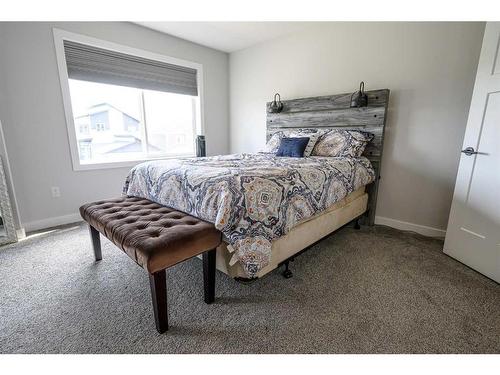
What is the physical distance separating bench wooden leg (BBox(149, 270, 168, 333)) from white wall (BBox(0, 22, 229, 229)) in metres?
2.21

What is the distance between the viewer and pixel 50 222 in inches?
104

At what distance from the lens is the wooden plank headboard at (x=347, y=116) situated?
8.37ft

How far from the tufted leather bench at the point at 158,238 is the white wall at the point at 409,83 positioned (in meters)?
2.21

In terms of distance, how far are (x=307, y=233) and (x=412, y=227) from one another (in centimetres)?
149

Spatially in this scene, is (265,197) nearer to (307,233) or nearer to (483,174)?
(307,233)

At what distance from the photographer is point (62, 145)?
8.64 ft

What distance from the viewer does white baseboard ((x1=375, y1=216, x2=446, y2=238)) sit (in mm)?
2428

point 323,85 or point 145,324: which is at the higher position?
point 323,85

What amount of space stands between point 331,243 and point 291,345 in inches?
50.6

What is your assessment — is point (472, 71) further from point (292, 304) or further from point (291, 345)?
point (291, 345)

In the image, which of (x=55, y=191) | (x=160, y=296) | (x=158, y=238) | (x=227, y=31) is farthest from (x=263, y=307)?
(x=227, y=31)

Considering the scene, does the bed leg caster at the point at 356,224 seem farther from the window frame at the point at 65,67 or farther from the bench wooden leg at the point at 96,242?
the window frame at the point at 65,67

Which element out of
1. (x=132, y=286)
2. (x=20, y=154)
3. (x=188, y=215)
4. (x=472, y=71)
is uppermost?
(x=472, y=71)

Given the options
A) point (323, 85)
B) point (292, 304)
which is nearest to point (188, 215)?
point (292, 304)
